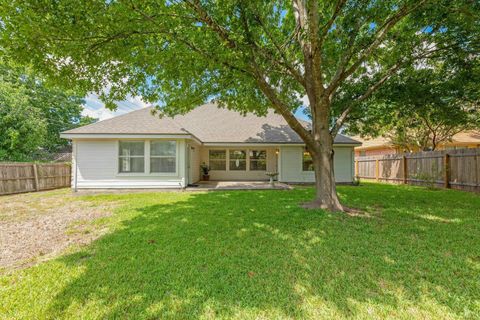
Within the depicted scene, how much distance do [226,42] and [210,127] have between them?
32.5ft

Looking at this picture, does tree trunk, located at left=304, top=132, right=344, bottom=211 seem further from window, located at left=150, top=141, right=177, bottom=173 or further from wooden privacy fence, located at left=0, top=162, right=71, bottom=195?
wooden privacy fence, located at left=0, top=162, right=71, bottom=195

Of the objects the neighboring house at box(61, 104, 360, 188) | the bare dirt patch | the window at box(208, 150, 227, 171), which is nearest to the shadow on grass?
the bare dirt patch

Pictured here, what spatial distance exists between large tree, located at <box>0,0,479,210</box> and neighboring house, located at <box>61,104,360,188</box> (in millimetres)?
3378

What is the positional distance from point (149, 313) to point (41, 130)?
19.4 metres

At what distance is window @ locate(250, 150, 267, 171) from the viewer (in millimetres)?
14828

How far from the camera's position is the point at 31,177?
10.8m

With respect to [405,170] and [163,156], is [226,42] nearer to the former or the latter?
[163,156]

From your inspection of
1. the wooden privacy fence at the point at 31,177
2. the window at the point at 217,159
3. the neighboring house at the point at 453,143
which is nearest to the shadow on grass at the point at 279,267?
the wooden privacy fence at the point at 31,177

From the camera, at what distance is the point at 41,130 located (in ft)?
52.5

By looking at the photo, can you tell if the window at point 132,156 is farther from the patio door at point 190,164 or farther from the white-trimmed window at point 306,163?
the white-trimmed window at point 306,163

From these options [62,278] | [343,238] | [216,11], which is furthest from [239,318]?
A: [216,11]

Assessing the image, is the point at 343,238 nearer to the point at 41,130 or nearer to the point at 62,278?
the point at 62,278

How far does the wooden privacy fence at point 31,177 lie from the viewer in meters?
9.84

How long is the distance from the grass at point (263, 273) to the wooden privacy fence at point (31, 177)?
8.60 metres
